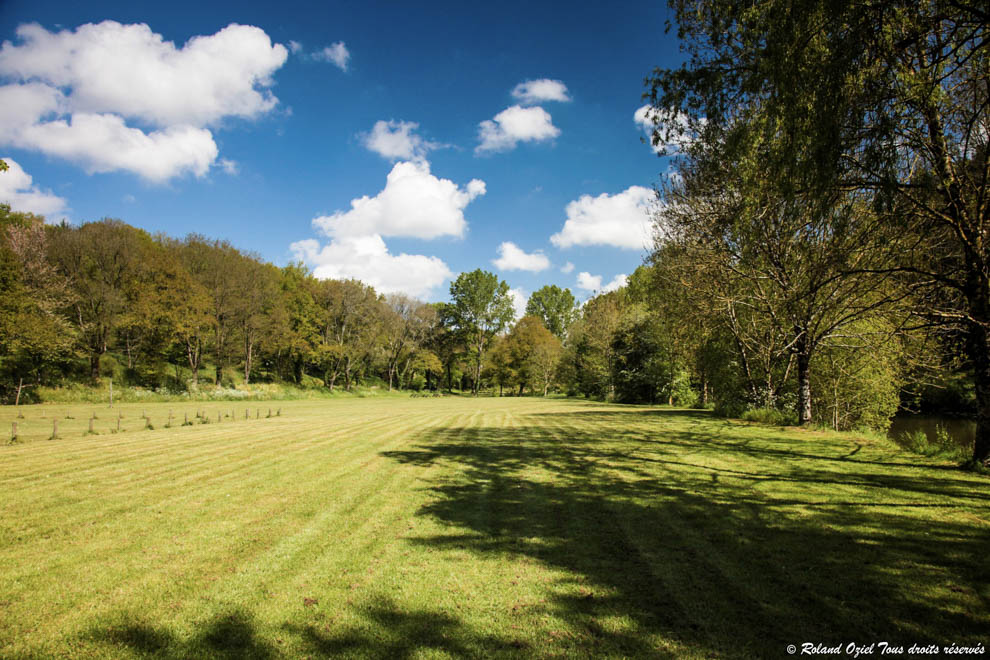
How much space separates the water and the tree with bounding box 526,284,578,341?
55.0m

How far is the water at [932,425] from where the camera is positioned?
23719 millimetres

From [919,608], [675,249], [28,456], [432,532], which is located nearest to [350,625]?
[432,532]

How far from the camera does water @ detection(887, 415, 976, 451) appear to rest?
23.7 metres

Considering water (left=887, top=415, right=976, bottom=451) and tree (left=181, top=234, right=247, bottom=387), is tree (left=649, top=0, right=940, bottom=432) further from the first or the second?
tree (left=181, top=234, right=247, bottom=387)

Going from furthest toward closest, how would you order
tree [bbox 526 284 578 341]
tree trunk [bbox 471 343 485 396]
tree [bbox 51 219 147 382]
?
tree [bbox 526 284 578 341]
tree trunk [bbox 471 343 485 396]
tree [bbox 51 219 147 382]

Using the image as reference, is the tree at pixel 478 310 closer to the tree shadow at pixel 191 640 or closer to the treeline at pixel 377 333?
the treeline at pixel 377 333

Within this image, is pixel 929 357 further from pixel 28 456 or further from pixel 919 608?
pixel 28 456

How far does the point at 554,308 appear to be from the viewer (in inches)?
3305

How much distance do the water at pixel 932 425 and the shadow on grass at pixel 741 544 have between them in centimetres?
2302

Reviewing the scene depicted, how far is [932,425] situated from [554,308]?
60.3m

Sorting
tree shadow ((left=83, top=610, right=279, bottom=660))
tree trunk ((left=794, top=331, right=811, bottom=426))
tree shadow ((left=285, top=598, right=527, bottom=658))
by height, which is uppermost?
tree trunk ((left=794, top=331, right=811, bottom=426))

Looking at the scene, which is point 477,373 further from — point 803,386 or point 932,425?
point 803,386

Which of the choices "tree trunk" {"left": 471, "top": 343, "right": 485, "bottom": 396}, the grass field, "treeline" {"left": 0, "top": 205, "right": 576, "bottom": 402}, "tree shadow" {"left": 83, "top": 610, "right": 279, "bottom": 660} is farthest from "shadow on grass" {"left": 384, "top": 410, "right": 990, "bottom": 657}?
"tree trunk" {"left": 471, "top": 343, "right": 485, "bottom": 396}

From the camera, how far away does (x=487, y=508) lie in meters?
6.84
